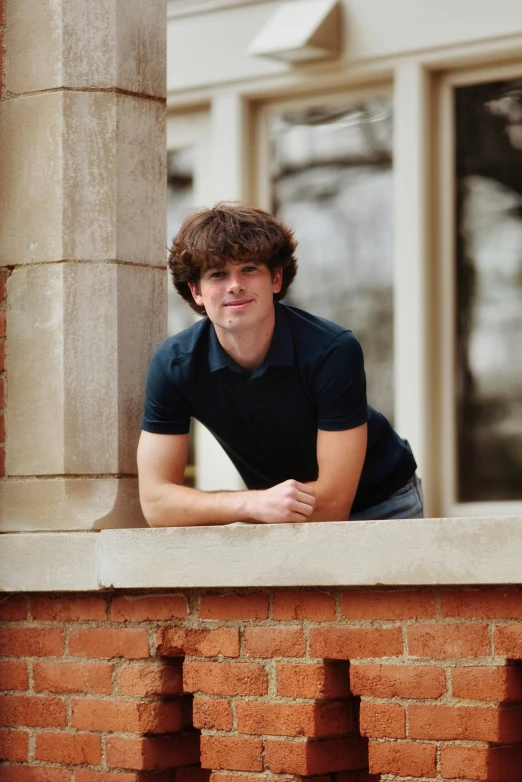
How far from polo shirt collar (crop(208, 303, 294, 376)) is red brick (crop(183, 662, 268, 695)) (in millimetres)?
843

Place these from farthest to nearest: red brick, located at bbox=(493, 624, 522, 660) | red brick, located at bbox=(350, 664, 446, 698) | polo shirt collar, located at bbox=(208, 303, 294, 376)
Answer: polo shirt collar, located at bbox=(208, 303, 294, 376), red brick, located at bbox=(350, 664, 446, 698), red brick, located at bbox=(493, 624, 522, 660)

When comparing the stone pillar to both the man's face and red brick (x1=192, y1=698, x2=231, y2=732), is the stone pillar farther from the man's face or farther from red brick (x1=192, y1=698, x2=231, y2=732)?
red brick (x1=192, y1=698, x2=231, y2=732)

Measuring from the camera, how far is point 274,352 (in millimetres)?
4676

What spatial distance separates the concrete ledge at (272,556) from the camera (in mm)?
4004

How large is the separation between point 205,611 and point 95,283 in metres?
1.08

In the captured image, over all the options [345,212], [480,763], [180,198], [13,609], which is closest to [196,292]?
[13,609]

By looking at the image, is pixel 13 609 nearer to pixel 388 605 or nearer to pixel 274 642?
pixel 274 642

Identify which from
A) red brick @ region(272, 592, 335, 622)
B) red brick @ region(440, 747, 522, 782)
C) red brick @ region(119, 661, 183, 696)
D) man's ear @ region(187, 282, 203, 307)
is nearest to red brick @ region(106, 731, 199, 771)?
red brick @ region(119, 661, 183, 696)

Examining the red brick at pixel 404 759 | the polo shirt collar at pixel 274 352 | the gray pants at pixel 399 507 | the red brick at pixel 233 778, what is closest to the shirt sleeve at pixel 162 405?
the polo shirt collar at pixel 274 352

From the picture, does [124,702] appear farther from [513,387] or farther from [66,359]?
[513,387]

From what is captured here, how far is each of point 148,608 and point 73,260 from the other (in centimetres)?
108

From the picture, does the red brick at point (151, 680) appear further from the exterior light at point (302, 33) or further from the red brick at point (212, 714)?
the exterior light at point (302, 33)

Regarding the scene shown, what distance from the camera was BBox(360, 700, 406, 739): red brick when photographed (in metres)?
4.16

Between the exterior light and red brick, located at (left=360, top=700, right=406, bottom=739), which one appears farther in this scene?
the exterior light
